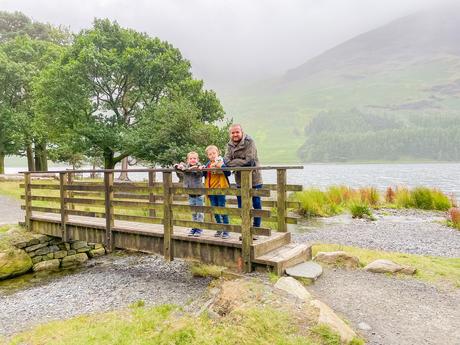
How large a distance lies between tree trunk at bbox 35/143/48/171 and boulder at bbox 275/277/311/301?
1240 inches

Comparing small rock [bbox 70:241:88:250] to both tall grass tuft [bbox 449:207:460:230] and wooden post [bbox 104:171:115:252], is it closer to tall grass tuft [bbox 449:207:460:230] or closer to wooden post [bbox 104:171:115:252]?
wooden post [bbox 104:171:115:252]

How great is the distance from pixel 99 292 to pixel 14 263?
327 cm

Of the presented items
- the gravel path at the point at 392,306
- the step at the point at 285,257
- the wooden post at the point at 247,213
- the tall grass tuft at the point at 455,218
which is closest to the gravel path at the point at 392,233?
the tall grass tuft at the point at 455,218

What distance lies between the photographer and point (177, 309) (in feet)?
19.7

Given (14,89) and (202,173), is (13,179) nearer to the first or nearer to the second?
(14,89)

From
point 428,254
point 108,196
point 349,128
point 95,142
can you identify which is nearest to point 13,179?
point 95,142

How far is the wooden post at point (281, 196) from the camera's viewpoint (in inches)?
285

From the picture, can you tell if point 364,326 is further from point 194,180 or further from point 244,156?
point 194,180

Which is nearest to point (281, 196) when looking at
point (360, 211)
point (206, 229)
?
point (206, 229)

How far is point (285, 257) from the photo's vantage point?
660cm

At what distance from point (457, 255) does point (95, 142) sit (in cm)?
2093

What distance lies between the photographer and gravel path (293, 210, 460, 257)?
1141 centimetres

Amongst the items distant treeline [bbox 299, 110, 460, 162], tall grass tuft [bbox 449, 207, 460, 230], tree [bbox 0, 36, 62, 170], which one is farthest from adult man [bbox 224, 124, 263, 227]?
distant treeline [bbox 299, 110, 460, 162]

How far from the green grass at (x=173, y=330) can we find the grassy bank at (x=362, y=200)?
1260 cm
